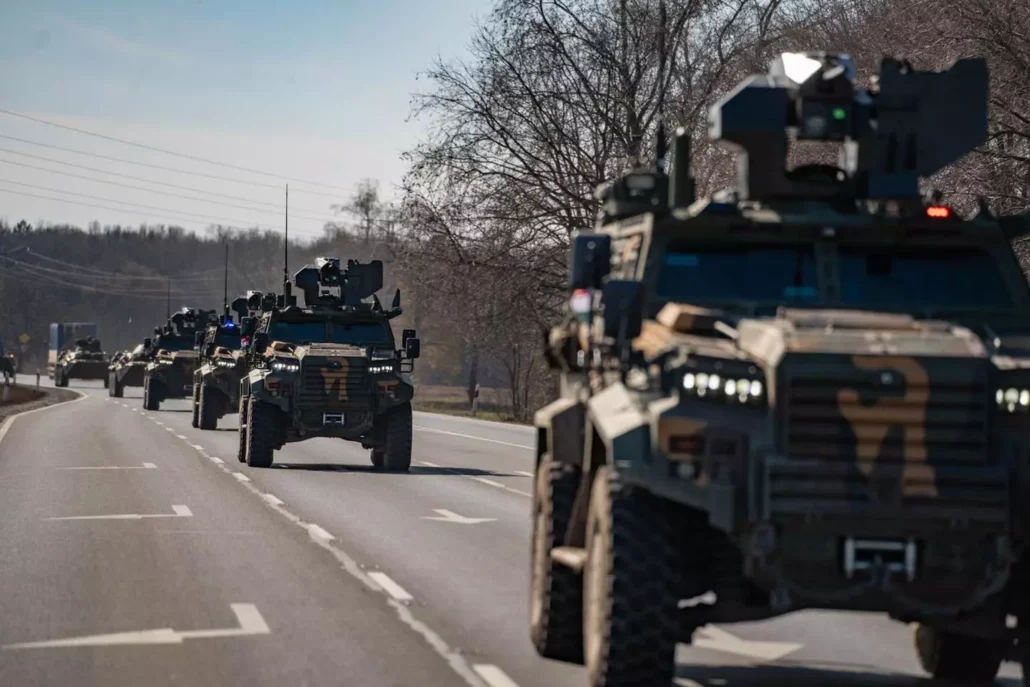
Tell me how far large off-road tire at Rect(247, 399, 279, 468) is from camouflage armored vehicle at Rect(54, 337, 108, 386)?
62524mm

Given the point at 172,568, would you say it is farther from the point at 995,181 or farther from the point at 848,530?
the point at 995,181

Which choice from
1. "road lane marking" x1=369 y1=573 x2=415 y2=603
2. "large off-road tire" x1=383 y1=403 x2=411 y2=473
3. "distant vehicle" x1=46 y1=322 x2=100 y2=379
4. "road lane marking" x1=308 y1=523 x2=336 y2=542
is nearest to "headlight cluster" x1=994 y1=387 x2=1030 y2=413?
"road lane marking" x1=369 y1=573 x2=415 y2=603

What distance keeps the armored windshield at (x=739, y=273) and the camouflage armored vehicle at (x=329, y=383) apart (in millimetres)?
14682

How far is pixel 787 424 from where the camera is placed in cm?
713

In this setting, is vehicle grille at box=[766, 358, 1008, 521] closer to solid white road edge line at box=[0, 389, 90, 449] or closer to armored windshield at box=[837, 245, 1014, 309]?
armored windshield at box=[837, 245, 1014, 309]

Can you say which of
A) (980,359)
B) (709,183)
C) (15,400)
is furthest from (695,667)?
(15,400)

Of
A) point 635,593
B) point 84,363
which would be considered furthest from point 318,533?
point 84,363

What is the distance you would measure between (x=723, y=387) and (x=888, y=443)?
2.22 feet

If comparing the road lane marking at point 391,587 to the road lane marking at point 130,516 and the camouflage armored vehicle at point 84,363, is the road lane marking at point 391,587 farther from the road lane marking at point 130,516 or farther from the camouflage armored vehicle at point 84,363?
the camouflage armored vehicle at point 84,363

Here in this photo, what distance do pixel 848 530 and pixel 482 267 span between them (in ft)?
116

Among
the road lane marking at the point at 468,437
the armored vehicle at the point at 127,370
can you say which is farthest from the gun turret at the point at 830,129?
the armored vehicle at the point at 127,370

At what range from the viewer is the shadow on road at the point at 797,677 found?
28.7 feet

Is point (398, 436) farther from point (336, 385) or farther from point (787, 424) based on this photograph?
point (787, 424)

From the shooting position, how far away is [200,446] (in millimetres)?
31297
